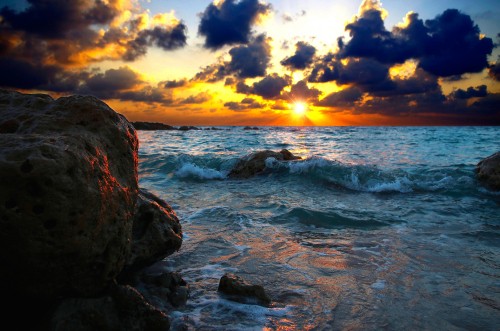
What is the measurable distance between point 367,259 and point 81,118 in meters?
3.79

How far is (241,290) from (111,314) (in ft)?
4.19

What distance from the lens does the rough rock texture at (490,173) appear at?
9.30 m

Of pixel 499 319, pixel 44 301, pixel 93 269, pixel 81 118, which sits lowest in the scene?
pixel 499 319

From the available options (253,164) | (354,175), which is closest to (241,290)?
(354,175)

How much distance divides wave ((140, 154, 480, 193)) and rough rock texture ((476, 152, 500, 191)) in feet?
0.91

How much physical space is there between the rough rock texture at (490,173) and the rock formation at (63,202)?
1015 cm

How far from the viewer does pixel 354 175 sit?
11070mm

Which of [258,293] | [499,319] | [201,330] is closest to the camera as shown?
[201,330]

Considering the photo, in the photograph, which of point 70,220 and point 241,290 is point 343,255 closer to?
point 241,290

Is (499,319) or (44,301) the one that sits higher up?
(44,301)

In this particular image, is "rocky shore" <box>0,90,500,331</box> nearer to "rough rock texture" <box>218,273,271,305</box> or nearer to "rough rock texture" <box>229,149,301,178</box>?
"rough rock texture" <box>218,273,271,305</box>

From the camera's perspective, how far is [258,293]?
3215mm

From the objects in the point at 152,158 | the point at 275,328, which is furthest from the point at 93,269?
the point at 152,158

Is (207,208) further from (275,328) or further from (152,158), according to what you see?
(152,158)
